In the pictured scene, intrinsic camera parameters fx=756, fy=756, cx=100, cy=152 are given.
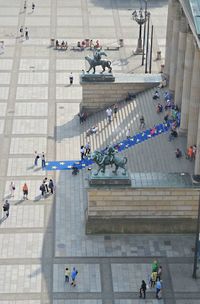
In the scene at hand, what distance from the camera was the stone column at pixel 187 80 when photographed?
7094cm

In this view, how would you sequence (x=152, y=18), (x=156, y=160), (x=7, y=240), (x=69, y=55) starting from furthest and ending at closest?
(x=152, y=18), (x=69, y=55), (x=156, y=160), (x=7, y=240)

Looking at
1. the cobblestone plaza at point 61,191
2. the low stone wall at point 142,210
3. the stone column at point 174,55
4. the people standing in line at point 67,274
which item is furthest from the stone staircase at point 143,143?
the people standing in line at point 67,274

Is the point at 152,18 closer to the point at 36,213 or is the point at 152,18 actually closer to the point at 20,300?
the point at 36,213

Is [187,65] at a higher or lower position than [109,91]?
lower

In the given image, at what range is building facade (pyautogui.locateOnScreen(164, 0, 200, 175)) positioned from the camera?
6644 cm

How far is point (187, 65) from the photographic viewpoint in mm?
71750

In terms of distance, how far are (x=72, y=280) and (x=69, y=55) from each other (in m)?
51.3

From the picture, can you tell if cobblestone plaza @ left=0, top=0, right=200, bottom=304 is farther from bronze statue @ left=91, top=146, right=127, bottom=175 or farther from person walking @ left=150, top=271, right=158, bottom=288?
bronze statue @ left=91, top=146, right=127, bottom=175

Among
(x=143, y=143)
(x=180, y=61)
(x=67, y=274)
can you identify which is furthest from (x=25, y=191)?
(x=180, y=61)

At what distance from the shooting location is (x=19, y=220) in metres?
64.6

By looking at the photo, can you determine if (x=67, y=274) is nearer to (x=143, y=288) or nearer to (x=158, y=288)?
(x=143, y=288)

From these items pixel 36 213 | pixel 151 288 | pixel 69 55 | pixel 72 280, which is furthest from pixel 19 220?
pixel 69 55

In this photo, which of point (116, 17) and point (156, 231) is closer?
point (156, 231)

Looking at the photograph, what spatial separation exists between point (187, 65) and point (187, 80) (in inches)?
56.0
